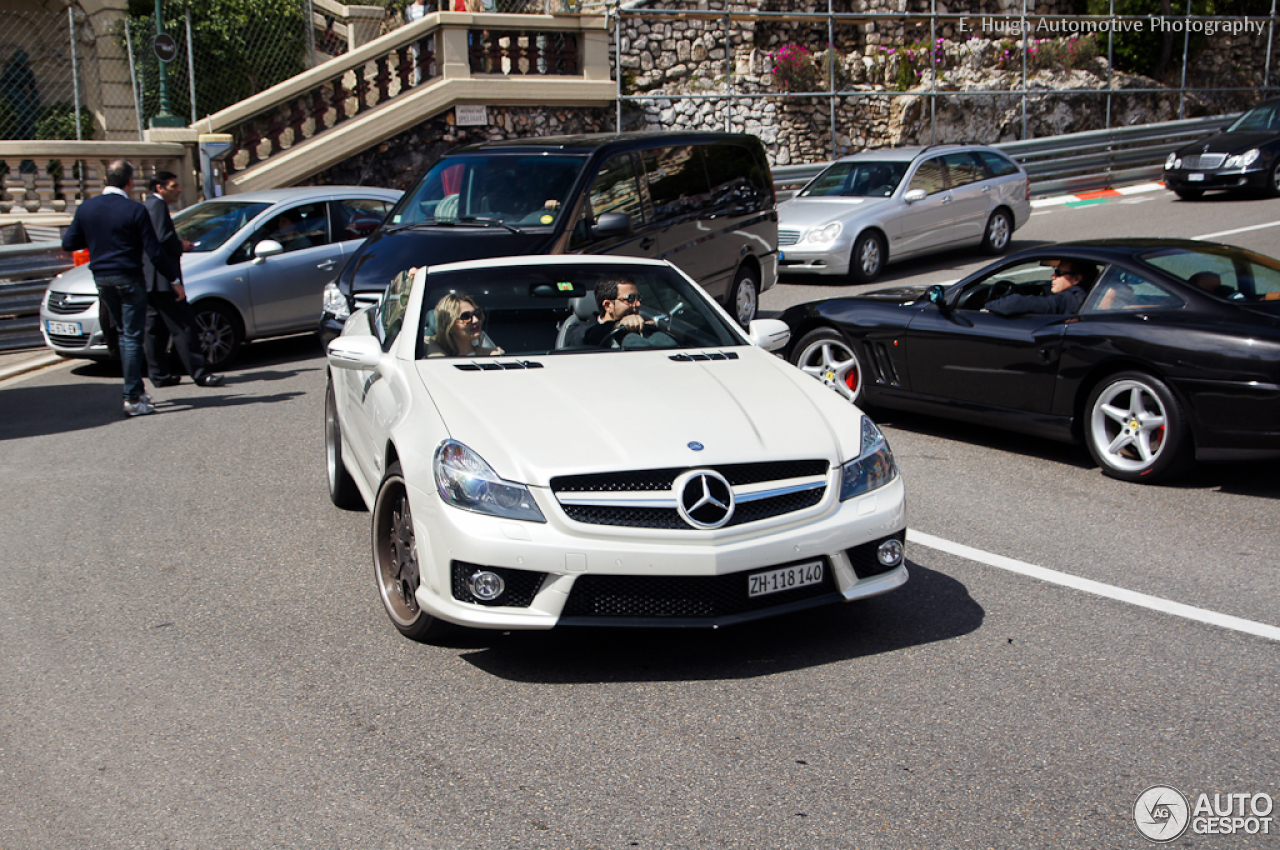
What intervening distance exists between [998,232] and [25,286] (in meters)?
12.8

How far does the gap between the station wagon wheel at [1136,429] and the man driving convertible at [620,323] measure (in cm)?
300

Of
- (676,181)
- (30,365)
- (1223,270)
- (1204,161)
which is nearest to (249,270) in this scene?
(30,365)

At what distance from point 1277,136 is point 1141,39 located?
9.58m

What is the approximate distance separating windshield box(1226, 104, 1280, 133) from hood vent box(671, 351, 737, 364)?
20.4 meters

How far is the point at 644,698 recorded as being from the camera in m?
4.33

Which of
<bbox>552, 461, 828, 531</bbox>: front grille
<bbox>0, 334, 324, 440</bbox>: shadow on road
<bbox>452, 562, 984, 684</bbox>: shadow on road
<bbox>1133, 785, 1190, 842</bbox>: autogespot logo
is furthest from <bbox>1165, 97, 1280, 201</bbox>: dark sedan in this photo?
<bbox>1133, 785, 1190, 842</bbox>: autogespot logo

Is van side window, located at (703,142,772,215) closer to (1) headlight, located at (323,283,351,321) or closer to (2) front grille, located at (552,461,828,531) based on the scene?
(1) headlight, located at (323,283,351,321)

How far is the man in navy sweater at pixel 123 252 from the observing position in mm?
9555

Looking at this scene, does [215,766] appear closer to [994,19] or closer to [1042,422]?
[1042,422]

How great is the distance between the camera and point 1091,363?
7285 millimetres

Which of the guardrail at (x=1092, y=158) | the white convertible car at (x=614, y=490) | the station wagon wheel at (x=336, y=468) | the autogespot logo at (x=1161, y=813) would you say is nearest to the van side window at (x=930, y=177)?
the guardrail at (x=1092, y=158)

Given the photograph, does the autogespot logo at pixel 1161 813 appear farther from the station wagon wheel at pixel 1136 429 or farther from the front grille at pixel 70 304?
the front grille at pixel 70 304

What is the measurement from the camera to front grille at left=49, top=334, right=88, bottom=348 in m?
11.5

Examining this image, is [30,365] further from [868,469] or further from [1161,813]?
[1161,813]
